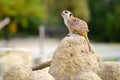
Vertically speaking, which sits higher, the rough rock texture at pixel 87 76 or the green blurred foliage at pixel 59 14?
the rough rock texture at pixel 87 76

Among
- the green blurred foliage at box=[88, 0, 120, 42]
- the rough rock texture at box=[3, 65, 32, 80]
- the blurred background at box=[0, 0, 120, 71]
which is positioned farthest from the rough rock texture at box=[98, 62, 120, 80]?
the green blurred foliage at box=[88, 0, 120, 42]

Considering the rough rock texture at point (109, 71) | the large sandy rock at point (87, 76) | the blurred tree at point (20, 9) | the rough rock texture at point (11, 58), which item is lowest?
the blurred tree at point (20, 9)

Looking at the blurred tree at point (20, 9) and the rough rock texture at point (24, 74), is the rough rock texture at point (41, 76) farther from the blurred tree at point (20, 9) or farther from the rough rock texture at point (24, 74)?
the blurred tree at point (20, 9)

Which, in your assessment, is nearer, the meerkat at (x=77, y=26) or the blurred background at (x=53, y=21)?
the meerkat at (x=77, y=26)

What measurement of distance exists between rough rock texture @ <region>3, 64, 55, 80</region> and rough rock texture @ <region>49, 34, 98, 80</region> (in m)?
0.27

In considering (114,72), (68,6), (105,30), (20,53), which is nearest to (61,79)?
(114,72)

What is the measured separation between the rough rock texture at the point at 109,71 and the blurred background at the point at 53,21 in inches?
1014

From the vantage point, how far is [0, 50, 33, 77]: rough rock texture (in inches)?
484

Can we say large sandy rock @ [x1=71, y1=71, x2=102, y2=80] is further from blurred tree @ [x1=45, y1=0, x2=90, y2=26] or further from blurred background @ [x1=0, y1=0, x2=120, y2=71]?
blurred tree @ [x1=45, y1=0, x2=90, y2=26]

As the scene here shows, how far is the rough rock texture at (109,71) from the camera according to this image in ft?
20.2

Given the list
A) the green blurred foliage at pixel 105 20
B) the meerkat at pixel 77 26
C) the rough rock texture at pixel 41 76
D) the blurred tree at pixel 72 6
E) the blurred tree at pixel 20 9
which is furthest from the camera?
the green blurred foliage at pixel 105 20

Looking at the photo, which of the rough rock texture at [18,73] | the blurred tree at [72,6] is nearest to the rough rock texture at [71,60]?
the rough rock texture at [18,73]

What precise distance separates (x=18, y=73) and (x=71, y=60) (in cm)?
63

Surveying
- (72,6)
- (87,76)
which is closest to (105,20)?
(72,6)
